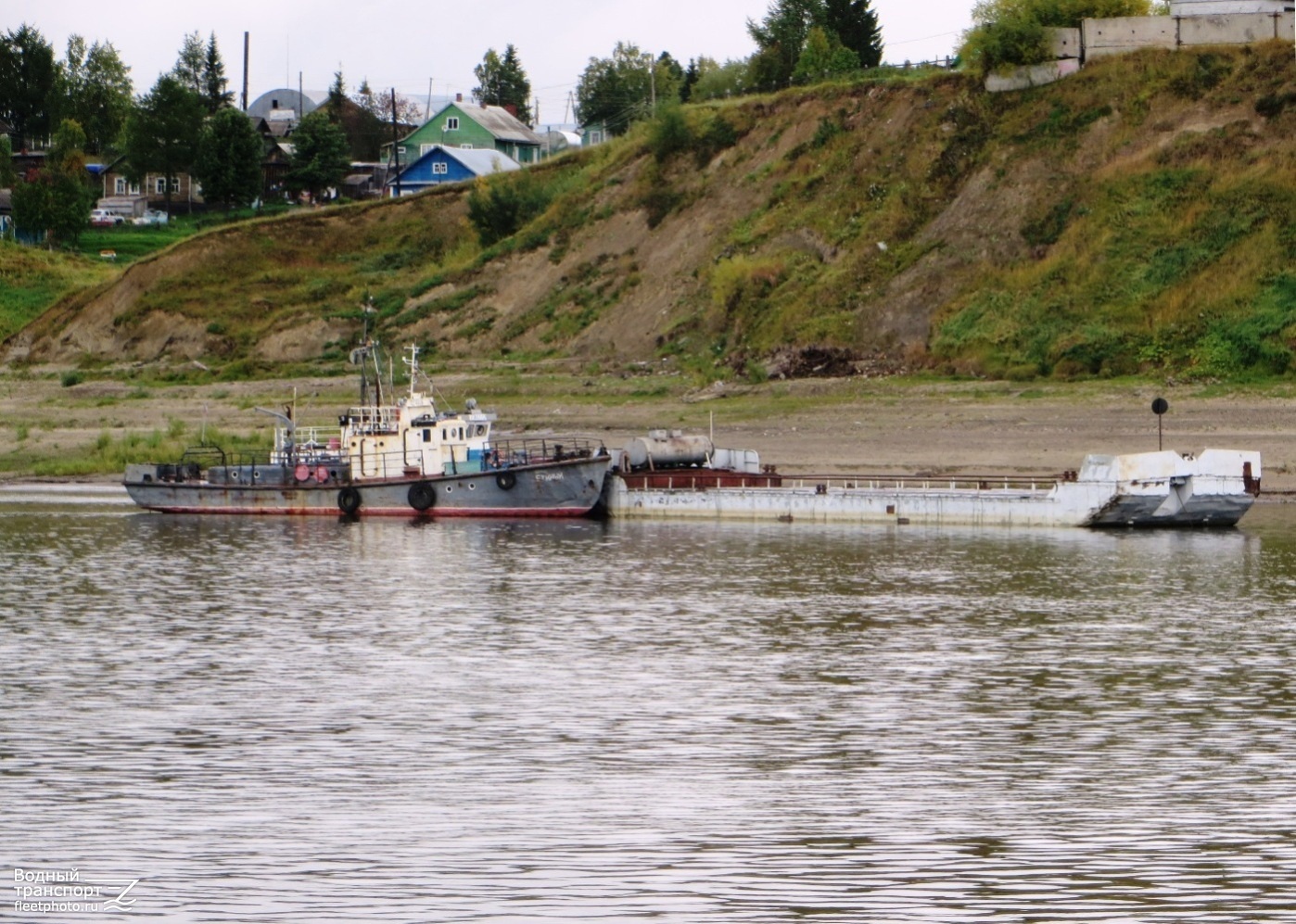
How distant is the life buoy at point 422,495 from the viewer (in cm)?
5350

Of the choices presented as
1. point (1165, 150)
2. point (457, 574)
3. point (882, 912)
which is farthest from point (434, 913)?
point (1165, 150)

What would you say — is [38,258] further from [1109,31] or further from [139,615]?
[139,615]

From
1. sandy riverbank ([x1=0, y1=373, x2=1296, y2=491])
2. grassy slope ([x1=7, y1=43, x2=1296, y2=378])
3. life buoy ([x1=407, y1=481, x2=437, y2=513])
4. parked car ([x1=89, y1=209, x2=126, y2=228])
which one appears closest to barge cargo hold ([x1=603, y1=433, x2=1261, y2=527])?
sandy riverbank ([x1=0, y1=373, x2=1296, y2=491])

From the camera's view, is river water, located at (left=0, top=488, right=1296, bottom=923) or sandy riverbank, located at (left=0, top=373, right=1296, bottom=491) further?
sandy riverbank, located at (left=0, top=373, right=1296, bottom=491)

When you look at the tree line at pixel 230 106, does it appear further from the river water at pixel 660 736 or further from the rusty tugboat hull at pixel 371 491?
the river water at pixel 660 736

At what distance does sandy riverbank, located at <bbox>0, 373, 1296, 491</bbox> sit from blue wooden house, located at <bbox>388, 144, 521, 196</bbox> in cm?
4845

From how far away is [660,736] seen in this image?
980 inches

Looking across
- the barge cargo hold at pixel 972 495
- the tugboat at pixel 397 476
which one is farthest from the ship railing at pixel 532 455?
the barge cargo hold at pixel 972 495

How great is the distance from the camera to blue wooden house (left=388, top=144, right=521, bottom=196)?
121562 mm

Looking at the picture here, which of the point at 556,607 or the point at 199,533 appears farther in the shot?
the point at 199,533

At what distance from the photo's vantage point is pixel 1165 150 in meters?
71.8

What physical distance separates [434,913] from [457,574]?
25.9 meters

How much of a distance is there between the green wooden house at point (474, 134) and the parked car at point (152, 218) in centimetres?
1663

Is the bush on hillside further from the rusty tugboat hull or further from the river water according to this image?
the river water
